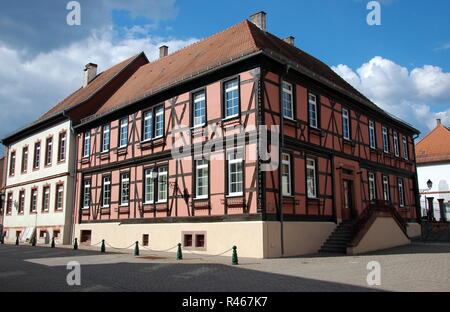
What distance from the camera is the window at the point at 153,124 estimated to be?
19.2m

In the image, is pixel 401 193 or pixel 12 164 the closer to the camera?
pixel 401 193

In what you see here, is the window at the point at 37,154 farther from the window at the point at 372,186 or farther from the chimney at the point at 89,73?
the window at the point at 372,186

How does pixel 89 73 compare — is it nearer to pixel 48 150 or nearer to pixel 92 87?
pixel 92 87

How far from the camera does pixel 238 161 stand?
50.3ft

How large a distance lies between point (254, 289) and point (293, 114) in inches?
378

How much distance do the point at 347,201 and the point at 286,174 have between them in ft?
16.5

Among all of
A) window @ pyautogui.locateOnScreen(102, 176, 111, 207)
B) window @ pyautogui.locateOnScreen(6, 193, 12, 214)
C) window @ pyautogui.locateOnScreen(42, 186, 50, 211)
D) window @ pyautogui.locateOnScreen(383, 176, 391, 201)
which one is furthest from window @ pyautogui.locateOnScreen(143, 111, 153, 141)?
window @ pyautogui.locateOnScreen(6, 193, 12, 214)

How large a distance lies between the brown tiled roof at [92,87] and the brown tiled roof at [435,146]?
26455 mm

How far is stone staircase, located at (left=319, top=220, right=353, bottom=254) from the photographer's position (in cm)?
1619

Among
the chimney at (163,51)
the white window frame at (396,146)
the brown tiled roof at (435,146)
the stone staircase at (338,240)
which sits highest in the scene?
the chimney at (163,51)

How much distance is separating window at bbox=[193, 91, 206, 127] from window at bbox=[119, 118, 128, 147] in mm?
5311

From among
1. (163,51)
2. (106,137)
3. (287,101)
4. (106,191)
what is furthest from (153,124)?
(163,51)

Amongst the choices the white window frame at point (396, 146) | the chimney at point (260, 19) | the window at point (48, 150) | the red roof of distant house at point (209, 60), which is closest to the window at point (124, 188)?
the red roof of distant house at point (209, 60)

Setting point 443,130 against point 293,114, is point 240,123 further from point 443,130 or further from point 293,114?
point 443,130
